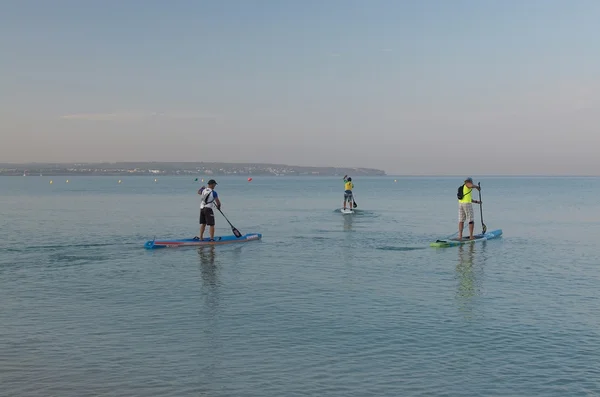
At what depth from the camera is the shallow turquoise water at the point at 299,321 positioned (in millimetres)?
9500

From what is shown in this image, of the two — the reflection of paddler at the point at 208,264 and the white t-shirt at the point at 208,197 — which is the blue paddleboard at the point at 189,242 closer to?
the reflection of paddler at the point at 208,264

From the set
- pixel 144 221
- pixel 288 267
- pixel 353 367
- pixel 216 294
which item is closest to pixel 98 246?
pixel 288 267

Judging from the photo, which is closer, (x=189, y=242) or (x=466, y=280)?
(x=466, y=280)

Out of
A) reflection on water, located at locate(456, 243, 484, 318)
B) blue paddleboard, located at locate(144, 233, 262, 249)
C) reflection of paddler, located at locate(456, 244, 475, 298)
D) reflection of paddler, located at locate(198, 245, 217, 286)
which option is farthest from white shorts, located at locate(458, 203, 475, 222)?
reflection of paddler, located at locate(198, 245, 217, 286)

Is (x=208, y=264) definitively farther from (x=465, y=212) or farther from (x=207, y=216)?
(x=465, y=212)

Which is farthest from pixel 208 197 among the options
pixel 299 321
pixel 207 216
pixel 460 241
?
pixel 299 321

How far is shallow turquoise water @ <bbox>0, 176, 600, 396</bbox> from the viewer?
950 cm

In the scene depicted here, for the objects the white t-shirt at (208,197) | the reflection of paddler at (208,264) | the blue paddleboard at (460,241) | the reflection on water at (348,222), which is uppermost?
the white t-shirt at (208,197)

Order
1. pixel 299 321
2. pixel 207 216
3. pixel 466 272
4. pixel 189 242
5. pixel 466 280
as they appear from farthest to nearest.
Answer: pixel 189 242, pixel 207 216, pixel 466 272, pixel 466 280, pixel 299 321

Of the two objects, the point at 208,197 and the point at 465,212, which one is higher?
the point at 208,197

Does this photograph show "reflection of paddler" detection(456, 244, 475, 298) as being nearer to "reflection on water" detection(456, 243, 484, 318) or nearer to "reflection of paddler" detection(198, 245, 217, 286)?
"reflection on water" detection(456, 243, 484, 318)

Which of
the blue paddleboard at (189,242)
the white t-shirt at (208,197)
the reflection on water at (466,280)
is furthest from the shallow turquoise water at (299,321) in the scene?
the white t-shirt at (208,197)

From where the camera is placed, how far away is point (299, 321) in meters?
13.1

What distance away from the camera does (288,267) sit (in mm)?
20531
